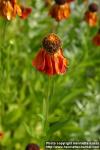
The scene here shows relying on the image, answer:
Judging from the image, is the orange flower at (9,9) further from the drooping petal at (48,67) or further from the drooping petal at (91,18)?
the drooping petal at (91,18)

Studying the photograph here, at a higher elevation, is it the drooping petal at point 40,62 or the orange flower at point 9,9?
the orange flower at point 9,9

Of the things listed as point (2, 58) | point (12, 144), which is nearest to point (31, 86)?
point (12, 144)

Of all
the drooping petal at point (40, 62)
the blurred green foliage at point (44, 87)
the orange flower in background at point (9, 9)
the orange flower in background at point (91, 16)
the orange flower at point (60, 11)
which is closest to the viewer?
the drooping petal at point (40, 62)

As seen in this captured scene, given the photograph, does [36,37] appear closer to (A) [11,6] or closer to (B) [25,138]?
(B) [25,138]

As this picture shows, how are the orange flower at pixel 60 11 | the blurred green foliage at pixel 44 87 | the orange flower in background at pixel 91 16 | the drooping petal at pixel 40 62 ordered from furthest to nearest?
1. the orange flower in background at pixel 91 16
2. the blurred green foliage at pixel 44 87
3. the orange flower at pixel 60 11
4. the drooping petal at pixel 40 62

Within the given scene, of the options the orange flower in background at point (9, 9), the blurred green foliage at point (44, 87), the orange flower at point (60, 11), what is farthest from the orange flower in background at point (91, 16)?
the orange flower in background at point (9, 9)

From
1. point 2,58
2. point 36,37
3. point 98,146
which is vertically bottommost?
point 98,146
